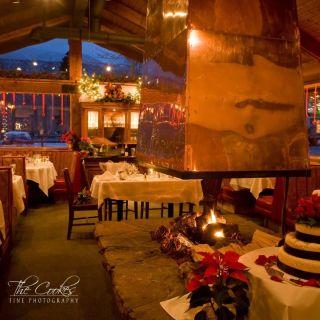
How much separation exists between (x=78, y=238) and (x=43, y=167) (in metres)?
2.63

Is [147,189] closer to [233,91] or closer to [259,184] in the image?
[259,184]

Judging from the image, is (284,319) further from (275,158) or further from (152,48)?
(152,48)

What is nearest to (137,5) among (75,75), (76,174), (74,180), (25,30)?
(75,75)

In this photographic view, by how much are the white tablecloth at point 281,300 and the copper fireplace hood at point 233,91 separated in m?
0.87

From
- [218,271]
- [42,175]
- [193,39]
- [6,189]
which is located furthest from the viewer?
[42,175]

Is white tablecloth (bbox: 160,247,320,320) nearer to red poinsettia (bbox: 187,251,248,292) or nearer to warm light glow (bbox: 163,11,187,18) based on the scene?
red poinsettia (bbox: 187,251,248,292)

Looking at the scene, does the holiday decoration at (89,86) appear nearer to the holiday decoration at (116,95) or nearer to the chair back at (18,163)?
the holiday decoration at (116,95)

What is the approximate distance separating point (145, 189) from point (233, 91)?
3.04m

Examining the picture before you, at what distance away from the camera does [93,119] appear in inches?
409

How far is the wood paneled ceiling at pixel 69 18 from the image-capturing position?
762 centimetres

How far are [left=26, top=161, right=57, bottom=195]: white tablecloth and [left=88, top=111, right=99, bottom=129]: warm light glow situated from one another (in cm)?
278

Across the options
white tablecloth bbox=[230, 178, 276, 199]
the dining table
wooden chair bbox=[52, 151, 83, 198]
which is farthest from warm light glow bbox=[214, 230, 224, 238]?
wooden chair bbox=[52, 151, 83, 198]

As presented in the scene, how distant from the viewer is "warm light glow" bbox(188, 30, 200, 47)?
2613 millimetres

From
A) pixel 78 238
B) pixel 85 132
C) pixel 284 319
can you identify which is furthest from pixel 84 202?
pixel 85 132
